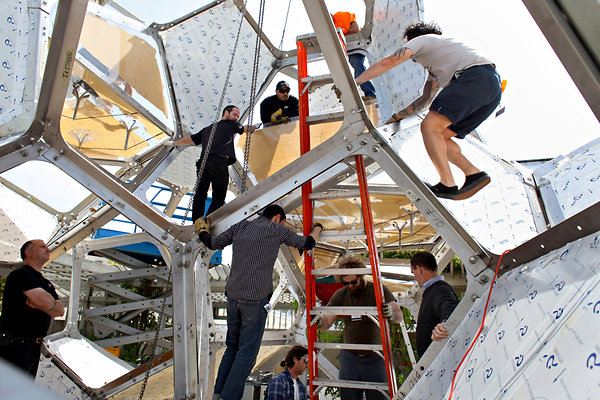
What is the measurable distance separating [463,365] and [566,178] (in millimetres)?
2765

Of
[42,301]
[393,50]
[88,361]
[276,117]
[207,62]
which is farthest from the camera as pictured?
[207,62]

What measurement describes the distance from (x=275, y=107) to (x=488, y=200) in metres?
3.98

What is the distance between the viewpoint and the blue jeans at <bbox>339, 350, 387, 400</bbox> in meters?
4.23

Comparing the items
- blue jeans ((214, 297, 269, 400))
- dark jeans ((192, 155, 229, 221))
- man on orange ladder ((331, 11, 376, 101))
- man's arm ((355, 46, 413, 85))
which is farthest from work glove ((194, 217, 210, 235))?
man on orange ladder ((331, 11, 376, 101))

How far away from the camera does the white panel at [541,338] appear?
136 centimetres

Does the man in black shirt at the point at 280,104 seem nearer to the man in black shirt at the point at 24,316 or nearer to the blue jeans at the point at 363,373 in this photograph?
the blue jeans at the point at 363,373

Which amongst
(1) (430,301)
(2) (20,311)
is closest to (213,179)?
(2) (20,311)

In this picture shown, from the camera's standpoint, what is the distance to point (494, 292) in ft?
10.2

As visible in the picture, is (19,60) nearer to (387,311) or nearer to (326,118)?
(326,118)

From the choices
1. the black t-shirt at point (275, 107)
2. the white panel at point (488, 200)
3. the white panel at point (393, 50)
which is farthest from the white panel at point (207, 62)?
the white panel at point (488, 200)

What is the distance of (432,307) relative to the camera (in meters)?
3.48

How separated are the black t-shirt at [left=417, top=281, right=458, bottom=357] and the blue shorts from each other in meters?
1.27

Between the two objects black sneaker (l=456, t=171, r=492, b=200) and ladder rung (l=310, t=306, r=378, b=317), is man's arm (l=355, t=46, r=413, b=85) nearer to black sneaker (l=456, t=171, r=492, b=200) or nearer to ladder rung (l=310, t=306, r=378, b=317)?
black sneaker (l=456, t=171, r=492, b=200)

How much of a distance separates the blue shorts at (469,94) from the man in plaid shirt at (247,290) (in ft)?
4.88
